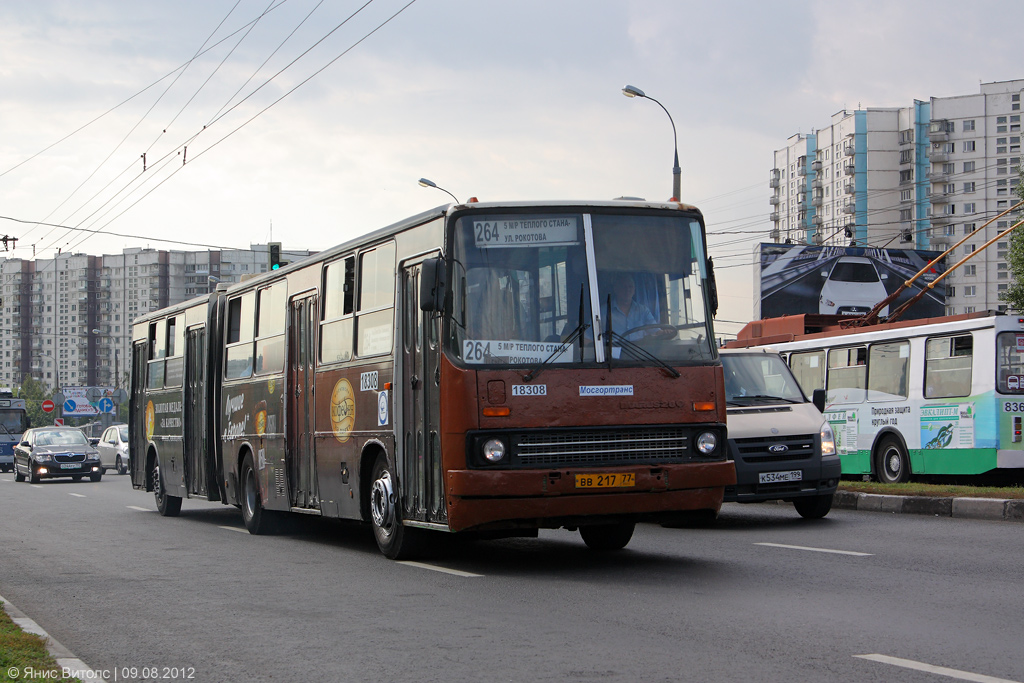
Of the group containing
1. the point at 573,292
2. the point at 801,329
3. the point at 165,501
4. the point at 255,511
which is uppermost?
the point at 801,329

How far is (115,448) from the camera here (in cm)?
4556

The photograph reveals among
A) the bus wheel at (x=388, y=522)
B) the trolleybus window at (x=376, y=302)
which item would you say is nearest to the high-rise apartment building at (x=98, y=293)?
the trolleybus window at (x=376, y=302)

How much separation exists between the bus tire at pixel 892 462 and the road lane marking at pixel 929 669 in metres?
15.1

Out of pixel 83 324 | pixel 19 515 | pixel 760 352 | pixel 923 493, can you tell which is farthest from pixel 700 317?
pixel 83 324

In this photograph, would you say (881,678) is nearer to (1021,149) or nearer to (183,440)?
(183,440)

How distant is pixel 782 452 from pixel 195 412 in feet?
28.9

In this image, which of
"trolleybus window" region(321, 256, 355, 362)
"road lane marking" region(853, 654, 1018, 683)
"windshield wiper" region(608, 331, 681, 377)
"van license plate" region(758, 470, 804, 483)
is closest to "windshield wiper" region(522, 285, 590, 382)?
"windshield wiper" region(608, 331, 681, 377)

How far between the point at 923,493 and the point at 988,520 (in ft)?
5.66

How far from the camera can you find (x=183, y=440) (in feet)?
60.7

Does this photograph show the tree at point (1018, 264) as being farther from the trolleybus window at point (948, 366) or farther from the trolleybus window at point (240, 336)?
the trolleybus window at point (240, 336)

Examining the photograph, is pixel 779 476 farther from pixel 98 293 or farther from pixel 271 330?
pixel 98 293

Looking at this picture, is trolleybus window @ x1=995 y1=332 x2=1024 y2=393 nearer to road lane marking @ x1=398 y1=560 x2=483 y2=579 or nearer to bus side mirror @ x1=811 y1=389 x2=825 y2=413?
bus side mirror @ x1=811 y1=389 x2=825 y2=413

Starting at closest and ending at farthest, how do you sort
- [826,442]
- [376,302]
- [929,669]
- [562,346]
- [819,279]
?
[929,669]
[562,346]
[376,302]
[826,442]
[819,279]

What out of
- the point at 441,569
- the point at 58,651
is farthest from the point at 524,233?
the point at 58,651
